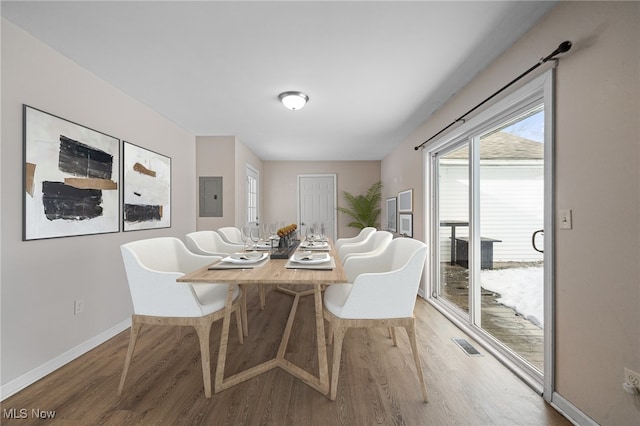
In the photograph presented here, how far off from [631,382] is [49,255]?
11.5 feet

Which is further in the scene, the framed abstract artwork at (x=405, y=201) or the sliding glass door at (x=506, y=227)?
the framed abstract artwork at (x=405, y=201)

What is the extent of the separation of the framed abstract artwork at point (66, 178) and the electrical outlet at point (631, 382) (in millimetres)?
3470

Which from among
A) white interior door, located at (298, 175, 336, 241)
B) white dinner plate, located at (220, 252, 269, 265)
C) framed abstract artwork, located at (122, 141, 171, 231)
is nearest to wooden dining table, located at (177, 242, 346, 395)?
white dinner plate, located at (220, 252, 269, 265)

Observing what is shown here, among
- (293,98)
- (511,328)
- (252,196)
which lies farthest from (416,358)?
(252,196)

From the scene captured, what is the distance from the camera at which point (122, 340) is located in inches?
103

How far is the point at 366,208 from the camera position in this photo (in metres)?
6.55

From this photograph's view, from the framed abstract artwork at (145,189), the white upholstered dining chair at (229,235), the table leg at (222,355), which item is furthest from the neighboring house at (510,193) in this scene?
the framed abstract artwork at (145,189)

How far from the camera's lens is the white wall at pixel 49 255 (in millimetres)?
1837

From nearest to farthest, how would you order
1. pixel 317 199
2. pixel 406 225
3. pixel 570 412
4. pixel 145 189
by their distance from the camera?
pixel 570 412
pixel 145 189
pixel 406 225
pixel 317 199

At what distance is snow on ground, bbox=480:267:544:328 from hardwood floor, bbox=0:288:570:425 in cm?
46

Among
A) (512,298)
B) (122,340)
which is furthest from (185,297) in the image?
(512,298)

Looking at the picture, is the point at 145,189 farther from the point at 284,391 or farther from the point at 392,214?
the point at 392,214

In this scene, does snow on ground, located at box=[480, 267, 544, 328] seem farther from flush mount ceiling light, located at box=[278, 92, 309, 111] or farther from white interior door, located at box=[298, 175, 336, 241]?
white interior door, located at box=[298, 175, 336, 241]

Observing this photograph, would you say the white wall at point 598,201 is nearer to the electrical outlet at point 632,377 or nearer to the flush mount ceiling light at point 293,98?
the electrical outlet at point 632,377
